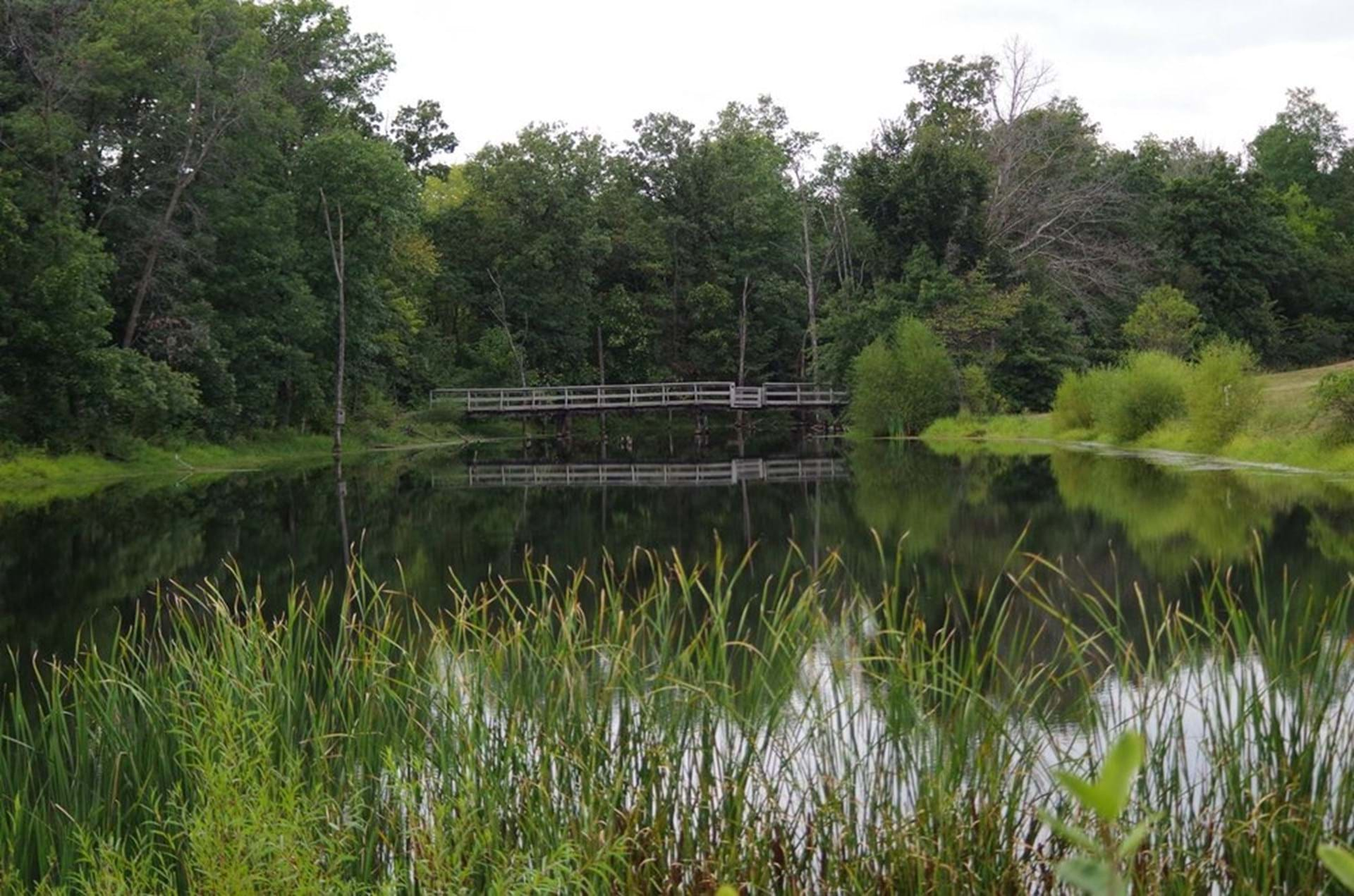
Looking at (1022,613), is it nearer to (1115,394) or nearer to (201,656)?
(201,656)

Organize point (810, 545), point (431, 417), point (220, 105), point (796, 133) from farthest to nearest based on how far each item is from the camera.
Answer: point (796, 133) → point (431, 417) → point (220, 105) → point (810, 545)

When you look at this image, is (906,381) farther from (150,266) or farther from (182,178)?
(150,266)

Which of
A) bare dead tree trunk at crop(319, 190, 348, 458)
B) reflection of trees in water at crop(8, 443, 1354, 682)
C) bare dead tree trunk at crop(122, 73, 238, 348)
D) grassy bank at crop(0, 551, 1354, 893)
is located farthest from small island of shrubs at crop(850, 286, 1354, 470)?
bare dead tree trunk at crop(122, 73, 238, 348)

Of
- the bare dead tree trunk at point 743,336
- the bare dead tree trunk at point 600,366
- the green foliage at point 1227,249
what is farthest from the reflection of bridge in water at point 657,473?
the green foliage at point 1227,249

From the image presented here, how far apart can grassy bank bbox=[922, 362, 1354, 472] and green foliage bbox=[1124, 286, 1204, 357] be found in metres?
3.29

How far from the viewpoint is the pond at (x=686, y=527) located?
1271cm

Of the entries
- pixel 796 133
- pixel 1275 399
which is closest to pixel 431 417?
pixel 796 133

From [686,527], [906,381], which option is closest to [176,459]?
[686,527]

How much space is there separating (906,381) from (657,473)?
1318 cm

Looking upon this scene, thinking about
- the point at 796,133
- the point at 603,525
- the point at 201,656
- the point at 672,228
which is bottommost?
the point at 603,525

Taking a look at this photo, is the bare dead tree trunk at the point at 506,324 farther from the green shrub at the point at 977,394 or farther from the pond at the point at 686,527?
the pond at the point at 686,527

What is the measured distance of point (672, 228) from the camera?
56719 millimetres

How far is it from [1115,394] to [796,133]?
107ft

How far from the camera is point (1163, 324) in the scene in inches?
1633
